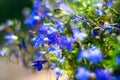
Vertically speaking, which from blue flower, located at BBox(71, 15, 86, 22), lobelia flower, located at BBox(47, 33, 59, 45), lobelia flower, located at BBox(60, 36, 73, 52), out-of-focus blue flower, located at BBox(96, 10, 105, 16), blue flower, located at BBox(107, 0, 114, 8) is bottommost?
lobelia flower, located at BBox(60, 36, 73, 52)

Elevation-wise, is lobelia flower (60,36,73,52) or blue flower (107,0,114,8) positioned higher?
blue flower (107,0,114,8)

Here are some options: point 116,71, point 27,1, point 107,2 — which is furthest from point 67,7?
point 27,1

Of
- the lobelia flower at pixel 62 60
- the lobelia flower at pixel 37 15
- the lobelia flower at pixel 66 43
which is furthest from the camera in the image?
the lobelia flower at pixel 37 15

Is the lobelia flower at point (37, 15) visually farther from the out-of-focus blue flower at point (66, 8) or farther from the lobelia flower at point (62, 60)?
the lobelia flower at point (62, 60)

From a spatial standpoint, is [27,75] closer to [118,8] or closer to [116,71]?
[118,8]

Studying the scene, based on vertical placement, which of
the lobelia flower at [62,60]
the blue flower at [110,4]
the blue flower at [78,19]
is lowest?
the lobelia flower at [62,60]

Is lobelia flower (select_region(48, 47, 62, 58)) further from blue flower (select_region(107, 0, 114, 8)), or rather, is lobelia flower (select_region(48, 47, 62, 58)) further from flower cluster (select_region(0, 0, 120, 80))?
blue flower (select_region(107, 0, 114, 8))

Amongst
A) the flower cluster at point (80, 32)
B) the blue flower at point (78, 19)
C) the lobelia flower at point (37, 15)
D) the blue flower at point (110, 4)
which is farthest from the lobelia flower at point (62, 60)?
the lobelia flower at point (37, 15)

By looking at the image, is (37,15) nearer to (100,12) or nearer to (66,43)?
(100,12)

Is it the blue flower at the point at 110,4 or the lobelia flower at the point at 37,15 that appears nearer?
the blue flower at the point at 110,4

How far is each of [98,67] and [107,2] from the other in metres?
0.35

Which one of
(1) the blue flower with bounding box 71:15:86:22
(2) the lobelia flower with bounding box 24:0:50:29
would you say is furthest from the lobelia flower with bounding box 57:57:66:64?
(2) the lobelia flower with bounding box 24:0:50:29

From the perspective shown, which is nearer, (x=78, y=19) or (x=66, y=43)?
(x=66, y=43)

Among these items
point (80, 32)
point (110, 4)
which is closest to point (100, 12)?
point (110, 4)
